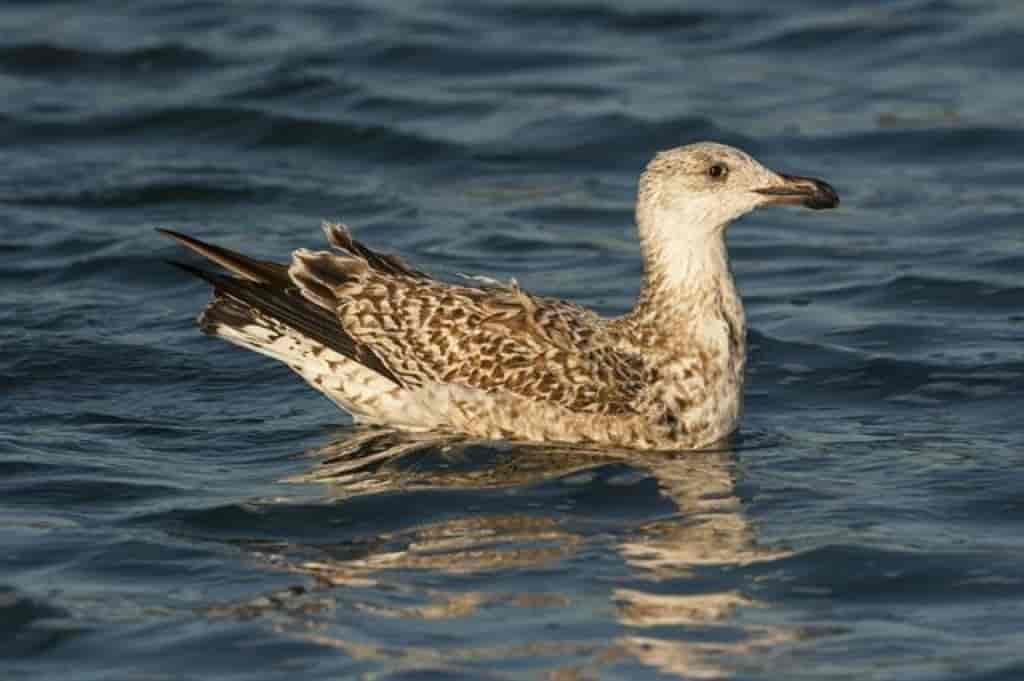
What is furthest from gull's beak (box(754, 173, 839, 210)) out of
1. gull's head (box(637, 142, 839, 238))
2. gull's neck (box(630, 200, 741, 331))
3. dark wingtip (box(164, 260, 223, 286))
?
dark wingtip (box(164, 260, 223, 286))

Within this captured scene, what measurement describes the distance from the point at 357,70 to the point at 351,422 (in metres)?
8.51

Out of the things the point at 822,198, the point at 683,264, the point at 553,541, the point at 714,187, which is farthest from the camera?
the point at 683,264

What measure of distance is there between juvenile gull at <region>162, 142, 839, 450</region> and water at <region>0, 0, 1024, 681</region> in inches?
8.7

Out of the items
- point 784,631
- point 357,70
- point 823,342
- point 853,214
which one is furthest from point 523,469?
point 357,70

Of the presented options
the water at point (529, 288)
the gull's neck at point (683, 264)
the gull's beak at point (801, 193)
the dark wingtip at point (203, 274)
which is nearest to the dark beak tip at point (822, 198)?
the gull's beak at point (801, 193)

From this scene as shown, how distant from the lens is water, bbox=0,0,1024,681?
954 centimetres

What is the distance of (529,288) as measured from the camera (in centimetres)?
1547

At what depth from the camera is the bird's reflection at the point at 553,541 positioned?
9.40 metres

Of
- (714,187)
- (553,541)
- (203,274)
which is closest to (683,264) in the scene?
(714,187)

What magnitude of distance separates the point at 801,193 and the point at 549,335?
132 cm

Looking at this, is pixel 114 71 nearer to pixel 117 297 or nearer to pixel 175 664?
pixel 117 297

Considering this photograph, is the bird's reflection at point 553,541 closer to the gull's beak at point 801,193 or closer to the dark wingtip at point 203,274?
the dark wingtip at point 203,274

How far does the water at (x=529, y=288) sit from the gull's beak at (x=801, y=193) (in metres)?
1.20

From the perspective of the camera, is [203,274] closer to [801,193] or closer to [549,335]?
[549,335]
